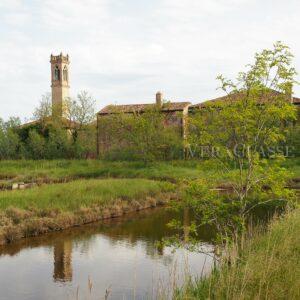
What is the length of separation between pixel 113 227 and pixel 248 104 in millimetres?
10824

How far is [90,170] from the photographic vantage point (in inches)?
1481

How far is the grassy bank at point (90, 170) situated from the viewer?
1358 inches

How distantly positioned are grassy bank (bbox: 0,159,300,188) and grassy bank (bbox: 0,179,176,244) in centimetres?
684

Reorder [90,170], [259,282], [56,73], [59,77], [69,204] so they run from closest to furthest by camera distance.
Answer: [259,282] → [69,204] → [90,170] → [59,77] → [56,73]

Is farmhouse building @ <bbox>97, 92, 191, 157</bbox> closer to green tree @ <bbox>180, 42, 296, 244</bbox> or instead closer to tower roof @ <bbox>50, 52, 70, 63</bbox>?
tower roof @ <bbox>50, 52, 70, 63</bbox>

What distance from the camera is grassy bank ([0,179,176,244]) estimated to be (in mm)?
17516

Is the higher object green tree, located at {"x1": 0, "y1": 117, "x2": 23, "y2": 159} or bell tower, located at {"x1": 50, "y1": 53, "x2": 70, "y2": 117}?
bell tower, located at {"x1": 50, "y1": 53, "x2": 70, "y2": 117}

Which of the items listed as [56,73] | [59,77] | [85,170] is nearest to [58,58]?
[56,73]

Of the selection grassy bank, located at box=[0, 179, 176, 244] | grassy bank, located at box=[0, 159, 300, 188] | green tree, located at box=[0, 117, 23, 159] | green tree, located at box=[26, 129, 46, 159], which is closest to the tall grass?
grassy bank, located at box=[0, 179, 176, 244]

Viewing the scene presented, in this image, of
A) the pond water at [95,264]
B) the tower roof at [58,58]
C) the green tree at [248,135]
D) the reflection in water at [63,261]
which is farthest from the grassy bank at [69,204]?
the tower roof at [58,58]

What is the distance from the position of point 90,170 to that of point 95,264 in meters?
24.1

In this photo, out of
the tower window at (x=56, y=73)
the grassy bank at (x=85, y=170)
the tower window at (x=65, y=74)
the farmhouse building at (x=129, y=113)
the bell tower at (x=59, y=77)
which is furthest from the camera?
the tower window at (x=65, y=74)

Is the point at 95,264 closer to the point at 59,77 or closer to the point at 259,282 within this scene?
the point at 259,282

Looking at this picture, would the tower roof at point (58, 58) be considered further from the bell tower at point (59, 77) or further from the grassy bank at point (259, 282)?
the grassy bank at point (259, 282)
